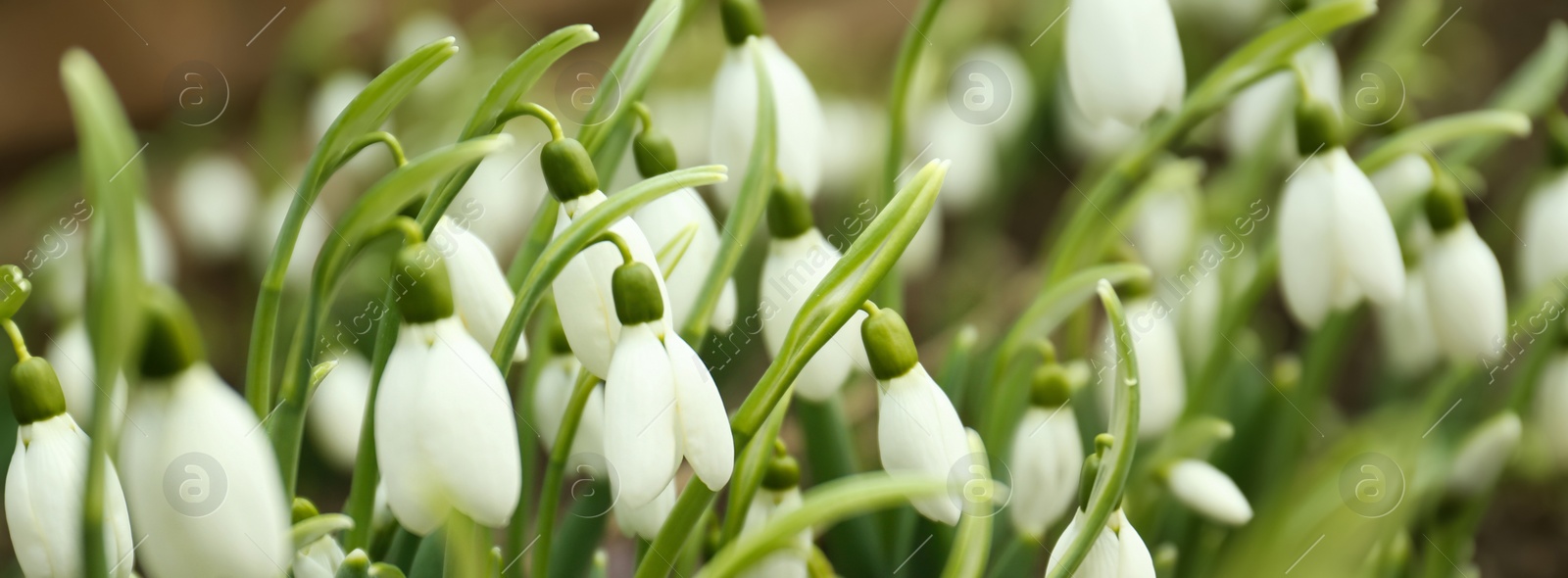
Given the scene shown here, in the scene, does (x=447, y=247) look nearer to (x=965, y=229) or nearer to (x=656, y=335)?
(x=656, y=335)

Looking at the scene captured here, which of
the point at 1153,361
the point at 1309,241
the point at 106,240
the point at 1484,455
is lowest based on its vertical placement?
the point at 1484,455

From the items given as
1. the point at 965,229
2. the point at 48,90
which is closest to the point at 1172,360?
the point at 965,229

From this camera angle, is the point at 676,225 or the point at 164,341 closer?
the point at 164,341

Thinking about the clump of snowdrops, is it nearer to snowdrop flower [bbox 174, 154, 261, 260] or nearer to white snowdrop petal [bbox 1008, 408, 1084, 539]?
white snowdrop petal [bbox 1008, 408, 1084, 539]

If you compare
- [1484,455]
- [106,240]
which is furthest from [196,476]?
[1484,455]

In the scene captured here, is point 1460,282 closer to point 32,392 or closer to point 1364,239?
point 1364,239

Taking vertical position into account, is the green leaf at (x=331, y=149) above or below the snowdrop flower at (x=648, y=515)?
above

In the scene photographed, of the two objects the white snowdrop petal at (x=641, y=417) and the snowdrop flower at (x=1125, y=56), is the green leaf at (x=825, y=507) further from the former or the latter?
Answer: the snowdrop flower at (x=1125, y=56)

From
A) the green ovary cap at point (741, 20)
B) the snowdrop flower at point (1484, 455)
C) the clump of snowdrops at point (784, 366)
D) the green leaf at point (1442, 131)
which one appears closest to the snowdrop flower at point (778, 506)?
the clump of snowdrops at point (784, 366)
